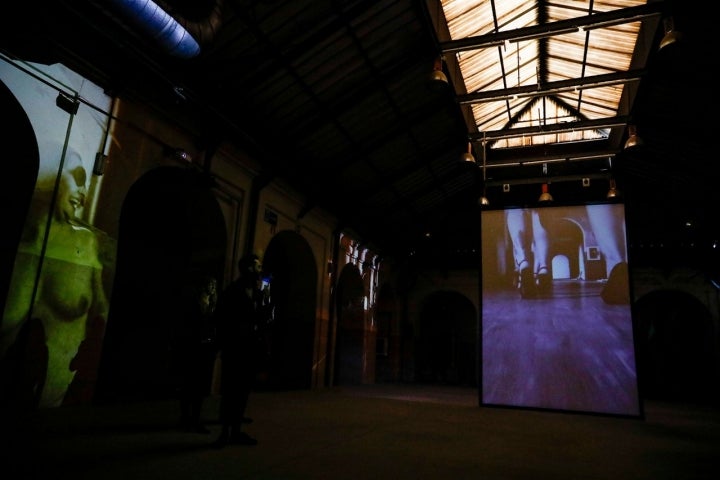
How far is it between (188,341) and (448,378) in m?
15.6

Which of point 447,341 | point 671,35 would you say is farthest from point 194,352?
point 447,341

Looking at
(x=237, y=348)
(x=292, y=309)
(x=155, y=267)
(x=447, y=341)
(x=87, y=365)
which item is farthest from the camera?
(x=447, y=341)

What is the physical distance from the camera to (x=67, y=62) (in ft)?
18.3

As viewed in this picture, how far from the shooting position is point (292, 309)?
1167 centimetres

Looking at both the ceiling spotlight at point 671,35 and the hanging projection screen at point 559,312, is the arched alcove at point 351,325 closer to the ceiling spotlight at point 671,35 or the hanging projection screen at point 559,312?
the hanging projection screen at point 559,312

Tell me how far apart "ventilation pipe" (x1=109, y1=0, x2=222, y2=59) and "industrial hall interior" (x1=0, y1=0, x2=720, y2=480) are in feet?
0.12

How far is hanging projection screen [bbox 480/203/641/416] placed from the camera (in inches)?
305

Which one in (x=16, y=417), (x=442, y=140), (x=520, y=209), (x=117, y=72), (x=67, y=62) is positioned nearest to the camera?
(x=16, y=417)

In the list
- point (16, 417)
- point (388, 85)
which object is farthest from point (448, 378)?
point (16, 417)

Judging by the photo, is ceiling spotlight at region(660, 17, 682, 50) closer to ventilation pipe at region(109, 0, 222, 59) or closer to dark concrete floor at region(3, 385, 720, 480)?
dark concrete floor at region(3, 385, 720, 480)

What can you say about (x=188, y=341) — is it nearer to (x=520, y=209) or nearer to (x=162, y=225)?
(x=162, y=225)

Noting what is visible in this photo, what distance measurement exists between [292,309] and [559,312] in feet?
21.2

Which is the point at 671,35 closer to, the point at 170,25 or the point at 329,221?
the point at 170,25

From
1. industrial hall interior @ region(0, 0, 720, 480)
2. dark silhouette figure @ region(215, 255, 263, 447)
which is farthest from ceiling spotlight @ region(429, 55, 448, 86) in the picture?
dark silhouette figure @ region(215, 255, 263, 447)
